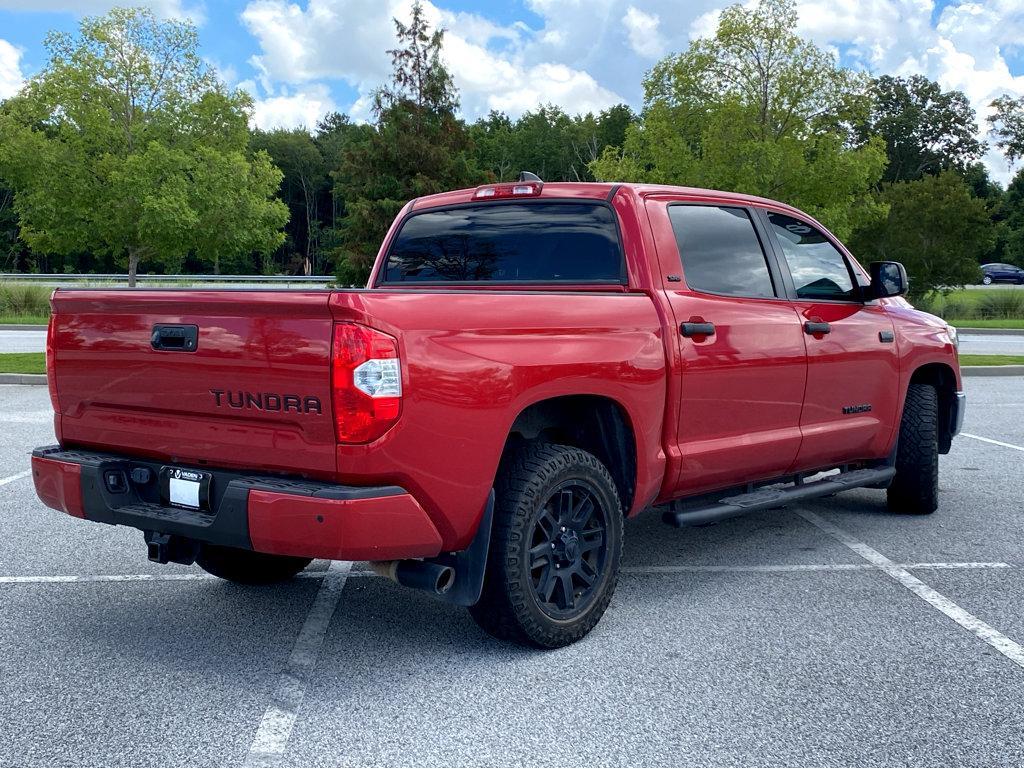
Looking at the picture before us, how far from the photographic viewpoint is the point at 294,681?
3777 millimetres

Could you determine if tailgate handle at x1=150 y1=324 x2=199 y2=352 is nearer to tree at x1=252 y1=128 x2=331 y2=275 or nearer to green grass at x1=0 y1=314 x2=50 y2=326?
green grass at x1=0 y1=314 x2=50 y2=326

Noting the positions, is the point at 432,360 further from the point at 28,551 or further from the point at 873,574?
the point at 28,551

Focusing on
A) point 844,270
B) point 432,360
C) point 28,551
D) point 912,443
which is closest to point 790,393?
point 844,270

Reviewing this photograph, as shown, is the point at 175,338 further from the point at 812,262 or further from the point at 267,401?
the point at 812,262

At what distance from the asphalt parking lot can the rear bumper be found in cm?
54

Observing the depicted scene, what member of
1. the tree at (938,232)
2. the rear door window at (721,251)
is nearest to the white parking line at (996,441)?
the rear door window at (721,251)

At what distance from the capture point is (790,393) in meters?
5.29

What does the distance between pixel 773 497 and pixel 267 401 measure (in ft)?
9.21

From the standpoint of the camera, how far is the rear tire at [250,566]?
A: 484cm

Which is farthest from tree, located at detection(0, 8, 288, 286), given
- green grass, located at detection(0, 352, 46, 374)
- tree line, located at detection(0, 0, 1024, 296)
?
green grass, located at detection(0, 352, 46, 374)

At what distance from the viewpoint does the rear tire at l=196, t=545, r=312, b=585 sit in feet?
15.9

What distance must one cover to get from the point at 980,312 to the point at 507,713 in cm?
3504

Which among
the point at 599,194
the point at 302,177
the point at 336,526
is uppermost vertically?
the point at 302,177

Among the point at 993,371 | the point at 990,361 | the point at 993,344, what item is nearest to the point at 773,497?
the point at 993,371
